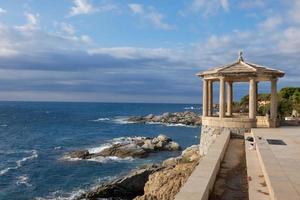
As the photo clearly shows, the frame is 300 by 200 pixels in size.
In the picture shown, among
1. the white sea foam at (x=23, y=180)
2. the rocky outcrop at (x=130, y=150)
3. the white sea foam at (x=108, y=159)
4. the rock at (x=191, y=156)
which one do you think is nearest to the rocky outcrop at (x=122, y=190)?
the rock at (x=191, y=156)

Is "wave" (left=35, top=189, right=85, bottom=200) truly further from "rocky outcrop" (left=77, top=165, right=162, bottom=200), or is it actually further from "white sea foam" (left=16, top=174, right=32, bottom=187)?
"white sea foam" (left=16, top=174, right=32, bottom=187)

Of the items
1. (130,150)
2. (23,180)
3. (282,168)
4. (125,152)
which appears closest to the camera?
(282,168)

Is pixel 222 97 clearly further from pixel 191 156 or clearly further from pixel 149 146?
pixel 149 146

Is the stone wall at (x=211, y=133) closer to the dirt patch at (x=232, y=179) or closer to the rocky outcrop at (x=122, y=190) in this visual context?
the dirt patch at (x=232, y=179)

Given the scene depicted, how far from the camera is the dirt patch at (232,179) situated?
992 centimetres

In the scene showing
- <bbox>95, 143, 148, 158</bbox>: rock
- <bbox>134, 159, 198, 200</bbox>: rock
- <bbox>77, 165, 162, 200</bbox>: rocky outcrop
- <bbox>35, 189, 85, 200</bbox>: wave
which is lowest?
<bbox>35, 189, 85, 200</bbox>: wave

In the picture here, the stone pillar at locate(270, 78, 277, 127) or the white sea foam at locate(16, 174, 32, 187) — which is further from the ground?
the stone pillar at locate(270, 78, 277, 127)

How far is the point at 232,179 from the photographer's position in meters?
11.5

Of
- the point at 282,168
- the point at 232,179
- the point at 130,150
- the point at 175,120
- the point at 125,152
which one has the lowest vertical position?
the point at 125,152

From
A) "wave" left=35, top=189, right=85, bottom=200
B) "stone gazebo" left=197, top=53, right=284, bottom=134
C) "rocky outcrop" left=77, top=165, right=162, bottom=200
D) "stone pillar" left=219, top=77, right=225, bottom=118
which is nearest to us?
"stone gazebo" left=197, top=53, right=284, bottom=134

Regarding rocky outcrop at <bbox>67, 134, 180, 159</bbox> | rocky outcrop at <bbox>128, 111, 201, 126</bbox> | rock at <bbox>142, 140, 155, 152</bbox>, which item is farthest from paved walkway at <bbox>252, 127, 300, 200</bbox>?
rocky outcrop at <bbox>128, 111, 201, 126</bbox>

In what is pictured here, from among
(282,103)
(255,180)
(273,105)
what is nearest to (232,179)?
(255,180)

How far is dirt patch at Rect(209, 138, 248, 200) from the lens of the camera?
32.6 feet

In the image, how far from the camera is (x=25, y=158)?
4522 cm
